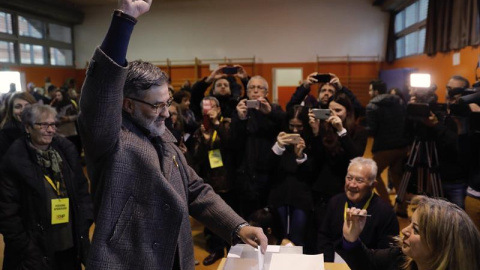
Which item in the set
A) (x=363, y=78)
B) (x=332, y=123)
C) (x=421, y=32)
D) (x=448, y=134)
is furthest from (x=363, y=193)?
(x=363, y=78)

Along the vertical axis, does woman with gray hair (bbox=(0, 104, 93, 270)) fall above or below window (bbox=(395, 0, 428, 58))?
below

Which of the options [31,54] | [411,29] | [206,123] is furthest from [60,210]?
[31,54]

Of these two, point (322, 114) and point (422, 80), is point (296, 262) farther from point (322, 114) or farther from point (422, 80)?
point (422, 80)

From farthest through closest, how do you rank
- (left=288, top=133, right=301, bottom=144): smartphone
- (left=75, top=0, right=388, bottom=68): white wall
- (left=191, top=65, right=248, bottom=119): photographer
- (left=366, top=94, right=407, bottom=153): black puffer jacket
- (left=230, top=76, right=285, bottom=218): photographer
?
(left=75, top=0, right=388, bottom=68): white wall < (left=366, top=94, right=407, bottom=153): black puffer jacket < (left=191, top=65, right=248, bottom=119): photographer < (left=230, top=76, right=285, bottom=218): photographer < (left=288, top=133, right=301, bottom=144): smartphone

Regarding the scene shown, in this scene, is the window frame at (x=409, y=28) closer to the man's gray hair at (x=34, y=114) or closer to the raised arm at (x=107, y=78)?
the man's gray hair at (x=34, y=114)

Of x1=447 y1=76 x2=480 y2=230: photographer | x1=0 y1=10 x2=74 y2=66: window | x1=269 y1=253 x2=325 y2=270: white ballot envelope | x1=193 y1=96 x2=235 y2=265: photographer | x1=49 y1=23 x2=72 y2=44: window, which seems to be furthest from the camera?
x1=49 y1=23 x2=72 y2=44: window

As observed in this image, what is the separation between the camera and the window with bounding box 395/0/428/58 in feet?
28.7

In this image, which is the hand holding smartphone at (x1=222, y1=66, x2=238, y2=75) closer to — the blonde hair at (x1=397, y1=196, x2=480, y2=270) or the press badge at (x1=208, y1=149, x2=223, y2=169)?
the press badge at (x1=208, y1=149, x2=223, y2=169)

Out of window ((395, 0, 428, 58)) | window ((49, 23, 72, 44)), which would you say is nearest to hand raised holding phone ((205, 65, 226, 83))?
window ((395, 0, 428, 58))

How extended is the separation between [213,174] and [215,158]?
145 mm

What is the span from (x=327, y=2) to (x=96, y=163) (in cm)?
1132

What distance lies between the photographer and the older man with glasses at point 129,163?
1012mm

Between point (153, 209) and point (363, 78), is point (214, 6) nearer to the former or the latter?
point (363, 78)

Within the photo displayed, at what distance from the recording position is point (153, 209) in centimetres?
115
